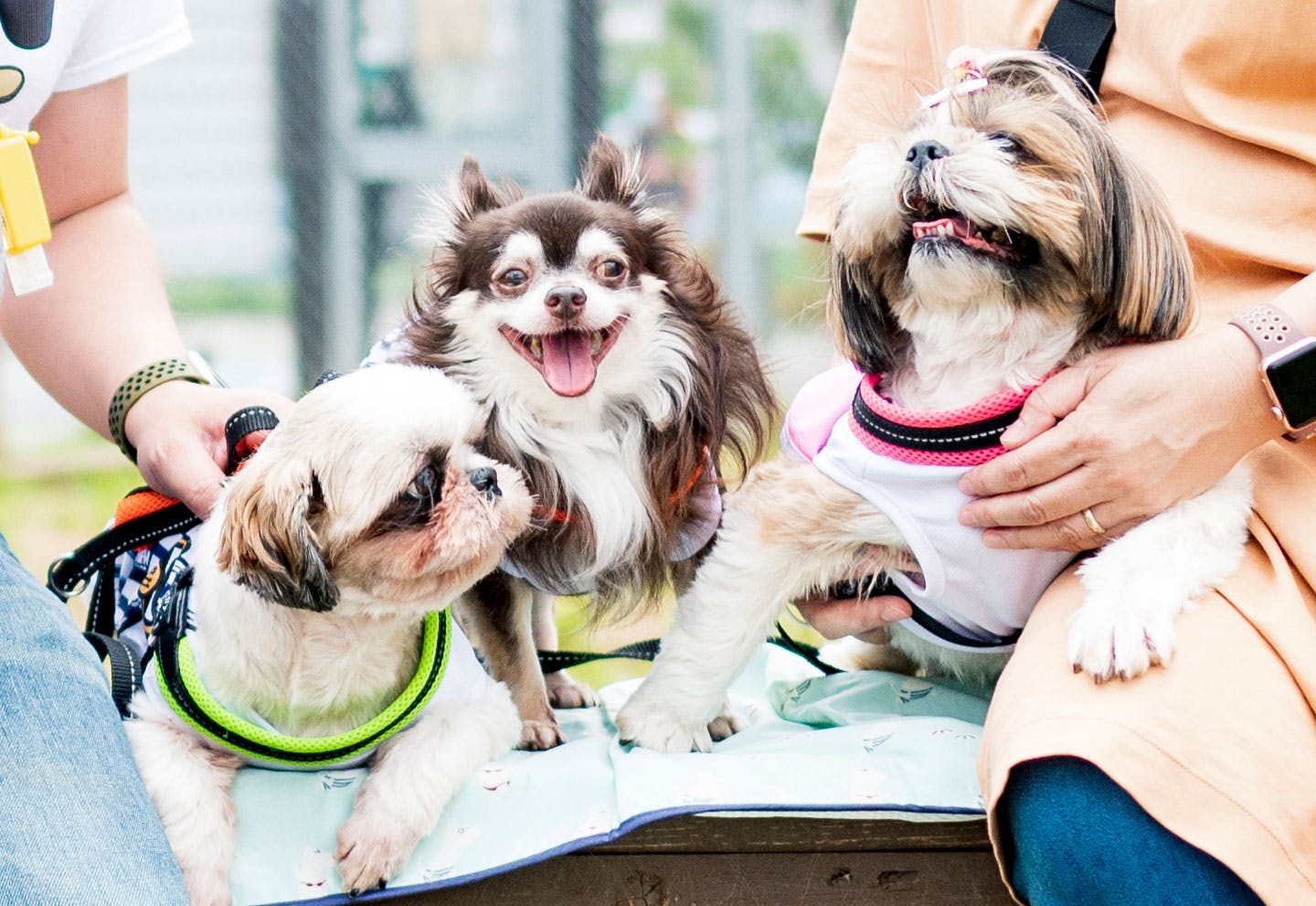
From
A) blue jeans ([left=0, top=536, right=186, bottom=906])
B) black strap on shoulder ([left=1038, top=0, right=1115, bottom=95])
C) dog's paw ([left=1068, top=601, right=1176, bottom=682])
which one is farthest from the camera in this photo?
black strap on shoulder ([left=1038, top=0, right=1115, bottom=95])

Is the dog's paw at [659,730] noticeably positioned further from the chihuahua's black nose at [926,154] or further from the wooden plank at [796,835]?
the chihuahua's black nose at [926,154]

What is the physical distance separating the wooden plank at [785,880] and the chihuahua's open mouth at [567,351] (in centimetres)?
64

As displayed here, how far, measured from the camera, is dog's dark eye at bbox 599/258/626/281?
1.88 metres

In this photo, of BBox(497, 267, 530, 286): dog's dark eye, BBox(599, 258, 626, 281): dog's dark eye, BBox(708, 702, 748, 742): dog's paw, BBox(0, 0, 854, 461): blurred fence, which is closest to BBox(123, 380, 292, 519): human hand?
BBox(497, 267, 530, 286): dog's dark eye

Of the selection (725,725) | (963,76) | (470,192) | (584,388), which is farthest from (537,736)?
(963,76)

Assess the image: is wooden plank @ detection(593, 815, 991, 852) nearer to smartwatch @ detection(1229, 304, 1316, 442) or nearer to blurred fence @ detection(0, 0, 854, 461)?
smartwatch @ detection(1229, 304, 1316, 442)

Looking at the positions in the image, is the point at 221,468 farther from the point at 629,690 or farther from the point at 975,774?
the point at 975,774

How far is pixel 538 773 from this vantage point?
5.48ft

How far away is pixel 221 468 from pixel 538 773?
61 centimetres

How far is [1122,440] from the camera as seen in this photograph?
1.52 m

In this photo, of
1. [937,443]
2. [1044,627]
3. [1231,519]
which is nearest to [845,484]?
[937,443]

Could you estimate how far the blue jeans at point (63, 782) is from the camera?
128 cm

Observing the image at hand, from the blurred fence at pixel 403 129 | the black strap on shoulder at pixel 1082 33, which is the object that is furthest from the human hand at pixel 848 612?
the blurred fence at pixel 403 129

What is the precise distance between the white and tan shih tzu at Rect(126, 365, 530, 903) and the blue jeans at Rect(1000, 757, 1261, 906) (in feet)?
2.23
